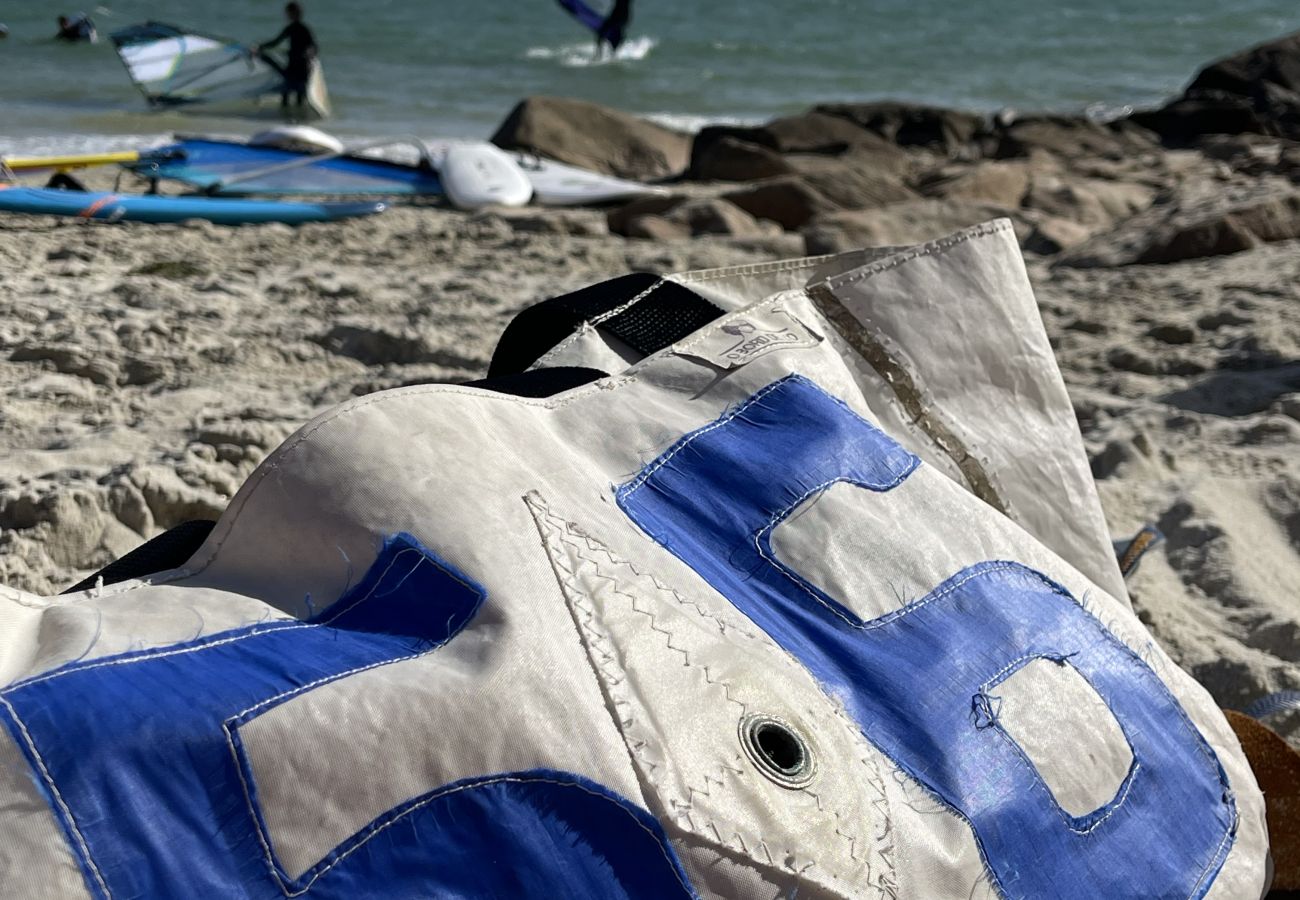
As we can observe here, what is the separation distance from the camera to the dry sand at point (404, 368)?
7.03ft

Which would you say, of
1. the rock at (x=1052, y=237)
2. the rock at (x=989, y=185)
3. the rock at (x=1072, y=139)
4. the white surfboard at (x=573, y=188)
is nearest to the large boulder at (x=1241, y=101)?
the rock at (x=1072, y=139)

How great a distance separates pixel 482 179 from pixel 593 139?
2.48 m

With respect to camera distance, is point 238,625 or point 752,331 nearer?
point 238,625

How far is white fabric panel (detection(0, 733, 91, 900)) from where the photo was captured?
2.58 feet

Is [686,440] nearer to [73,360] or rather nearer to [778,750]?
[778,750]

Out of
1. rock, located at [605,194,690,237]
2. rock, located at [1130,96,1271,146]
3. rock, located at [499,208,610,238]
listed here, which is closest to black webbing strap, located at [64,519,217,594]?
rock, located at [499,208,610,238]

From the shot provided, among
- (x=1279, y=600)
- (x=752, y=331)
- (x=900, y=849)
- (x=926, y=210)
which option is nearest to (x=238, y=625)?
(x=900, y=849)

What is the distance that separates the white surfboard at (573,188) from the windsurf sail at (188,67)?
5280 millimetres

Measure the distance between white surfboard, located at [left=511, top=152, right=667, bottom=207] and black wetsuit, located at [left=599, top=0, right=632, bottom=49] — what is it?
1091 centimetres

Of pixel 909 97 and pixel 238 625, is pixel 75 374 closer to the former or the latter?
pixel 238 625

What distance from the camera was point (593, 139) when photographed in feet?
29.0

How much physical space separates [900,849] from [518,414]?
540 mm

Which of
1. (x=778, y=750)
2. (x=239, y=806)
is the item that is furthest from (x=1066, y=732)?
(x=239, y=806)

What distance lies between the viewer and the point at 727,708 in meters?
1.02
